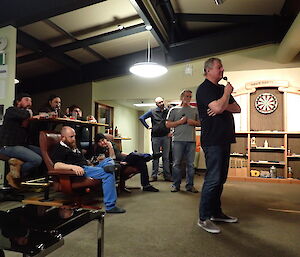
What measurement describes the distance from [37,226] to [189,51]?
18.2 ft

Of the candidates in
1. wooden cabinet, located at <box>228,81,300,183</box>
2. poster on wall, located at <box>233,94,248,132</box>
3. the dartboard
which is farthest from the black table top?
the dartboard

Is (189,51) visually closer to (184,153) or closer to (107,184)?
(184,153)

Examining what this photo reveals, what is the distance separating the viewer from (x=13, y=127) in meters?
3.28

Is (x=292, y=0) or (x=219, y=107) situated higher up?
(x=292, y=0)

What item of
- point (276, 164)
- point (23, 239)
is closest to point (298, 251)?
point (23, 239)

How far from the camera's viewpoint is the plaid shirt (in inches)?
128

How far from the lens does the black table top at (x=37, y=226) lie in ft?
3.06

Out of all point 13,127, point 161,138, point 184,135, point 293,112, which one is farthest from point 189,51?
point 13,127

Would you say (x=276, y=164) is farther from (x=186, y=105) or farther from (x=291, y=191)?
(x=186, y=105)

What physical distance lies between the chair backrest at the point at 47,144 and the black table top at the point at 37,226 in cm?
141

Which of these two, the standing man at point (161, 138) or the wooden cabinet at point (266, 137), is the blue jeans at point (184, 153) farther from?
the wooden cabinet at point (266, 137)

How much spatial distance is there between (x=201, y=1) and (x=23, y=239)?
500 centimetres

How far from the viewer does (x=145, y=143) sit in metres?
11.8

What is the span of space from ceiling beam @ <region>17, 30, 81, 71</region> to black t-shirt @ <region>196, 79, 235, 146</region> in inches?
167
